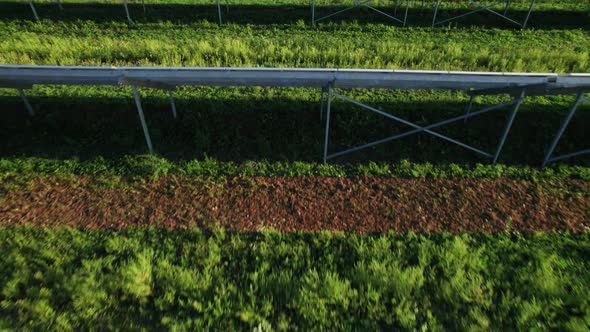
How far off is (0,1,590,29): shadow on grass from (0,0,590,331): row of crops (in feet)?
10.5

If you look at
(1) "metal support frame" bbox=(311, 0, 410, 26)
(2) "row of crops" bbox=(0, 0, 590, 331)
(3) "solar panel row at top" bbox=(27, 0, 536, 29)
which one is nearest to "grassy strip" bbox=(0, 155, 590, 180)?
(2) "row of crops" bbox=(0, 0, 590, 331)

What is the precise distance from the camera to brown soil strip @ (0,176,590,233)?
5.53 m

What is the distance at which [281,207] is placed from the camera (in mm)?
5836

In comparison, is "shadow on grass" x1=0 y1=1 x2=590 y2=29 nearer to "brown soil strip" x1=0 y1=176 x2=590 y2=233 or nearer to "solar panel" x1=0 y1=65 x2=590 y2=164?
"solar panel" x1=0 y1=65 x2=590 y2=164

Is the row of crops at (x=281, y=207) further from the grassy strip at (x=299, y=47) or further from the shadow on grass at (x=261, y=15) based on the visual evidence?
the shadow on grass at (x=261, y=15)

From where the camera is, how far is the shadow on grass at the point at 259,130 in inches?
274

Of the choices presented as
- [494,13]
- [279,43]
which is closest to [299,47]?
[279,43]

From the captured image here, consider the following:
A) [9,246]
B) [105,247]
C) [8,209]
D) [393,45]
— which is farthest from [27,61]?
[393,45]

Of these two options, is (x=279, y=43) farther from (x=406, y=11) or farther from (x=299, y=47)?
(x=406, y=11)

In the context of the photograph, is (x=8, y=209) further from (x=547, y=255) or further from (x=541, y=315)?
(x=547, y=255)

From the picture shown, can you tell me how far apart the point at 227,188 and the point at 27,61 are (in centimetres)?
820

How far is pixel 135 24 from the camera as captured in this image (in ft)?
41.6

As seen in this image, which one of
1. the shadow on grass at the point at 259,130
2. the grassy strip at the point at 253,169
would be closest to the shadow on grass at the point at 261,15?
the shadow on grass at the point at 259,130

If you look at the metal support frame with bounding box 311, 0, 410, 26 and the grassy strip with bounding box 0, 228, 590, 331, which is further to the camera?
the metal support frame with bounding box 311, 0, 410, 26
